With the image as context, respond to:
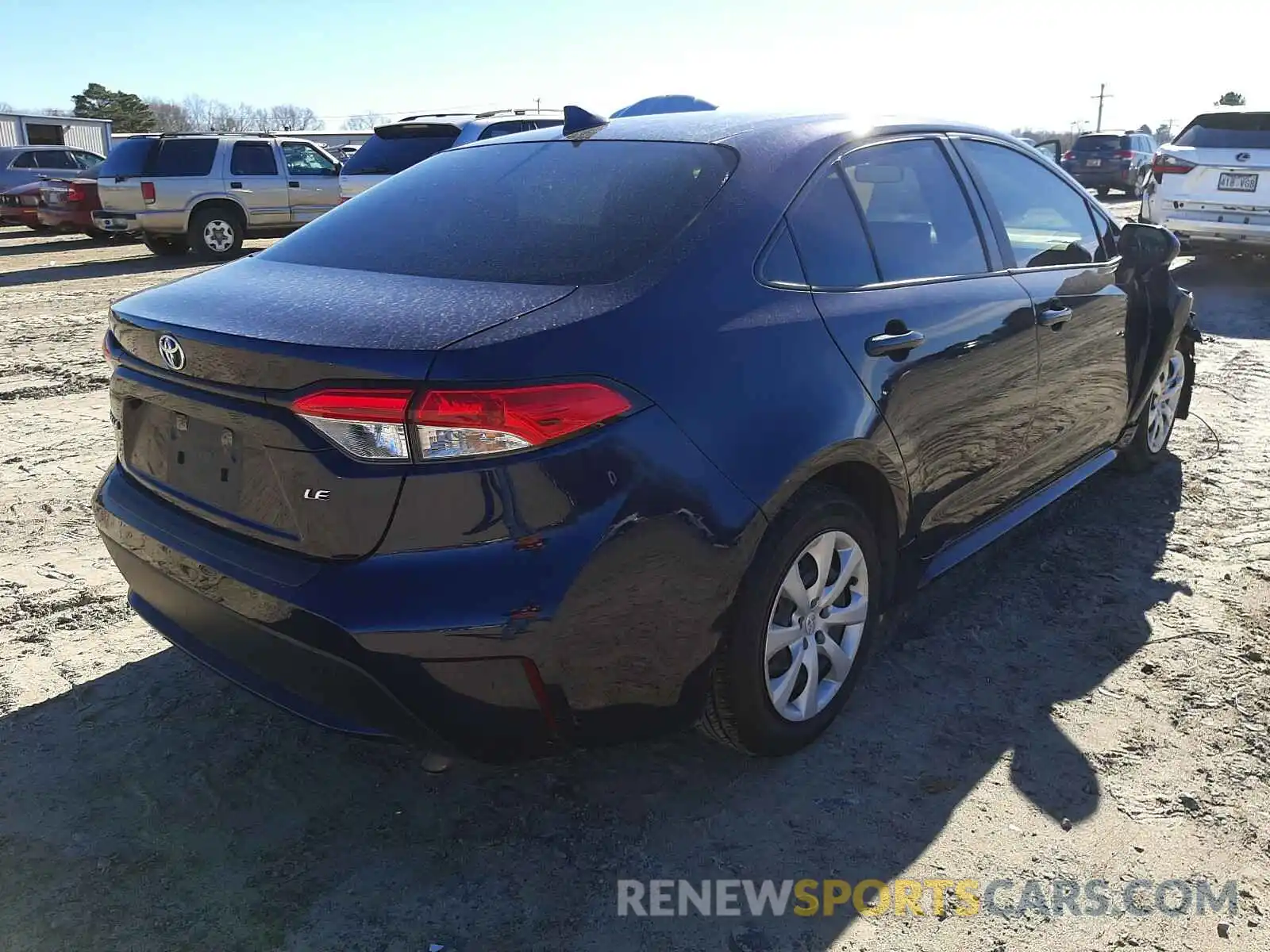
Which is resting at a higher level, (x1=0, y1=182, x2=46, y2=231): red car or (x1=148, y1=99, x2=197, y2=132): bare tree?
(x1=148, y1=99, x2=197, y2=132): bare tree

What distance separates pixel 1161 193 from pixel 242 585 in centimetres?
1138

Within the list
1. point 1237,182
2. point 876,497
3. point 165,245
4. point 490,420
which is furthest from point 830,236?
point 165,245

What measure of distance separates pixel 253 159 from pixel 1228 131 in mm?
12442

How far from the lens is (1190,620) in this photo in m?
3.59

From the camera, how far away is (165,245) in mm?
15297

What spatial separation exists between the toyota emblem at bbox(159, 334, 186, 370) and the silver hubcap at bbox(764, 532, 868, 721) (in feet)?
4.98

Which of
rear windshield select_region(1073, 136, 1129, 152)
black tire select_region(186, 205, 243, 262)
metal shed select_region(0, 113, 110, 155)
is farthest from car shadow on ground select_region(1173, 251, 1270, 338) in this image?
metal shed select_region(0, 113, 110, 155)

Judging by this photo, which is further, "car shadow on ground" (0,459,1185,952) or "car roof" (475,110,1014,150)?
"car roof" (475,110,1014,150)

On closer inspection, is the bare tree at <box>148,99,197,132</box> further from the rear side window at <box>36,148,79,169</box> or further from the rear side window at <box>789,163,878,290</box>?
the rear side window at <box>789,163,878,290</box>

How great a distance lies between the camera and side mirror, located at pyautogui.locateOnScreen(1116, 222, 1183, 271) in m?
4.34

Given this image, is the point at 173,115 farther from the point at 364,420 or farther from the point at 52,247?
the point at 364,420

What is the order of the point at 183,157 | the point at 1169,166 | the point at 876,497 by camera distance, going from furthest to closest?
the point at 183,157 < the point at 1169,166 < the point at 876,497

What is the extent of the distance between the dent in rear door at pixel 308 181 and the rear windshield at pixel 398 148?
278cm

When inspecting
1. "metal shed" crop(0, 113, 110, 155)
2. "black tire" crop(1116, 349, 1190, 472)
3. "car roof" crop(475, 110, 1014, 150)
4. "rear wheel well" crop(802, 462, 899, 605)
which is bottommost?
"black tire" crop(1116, 349, 1190, 472)
